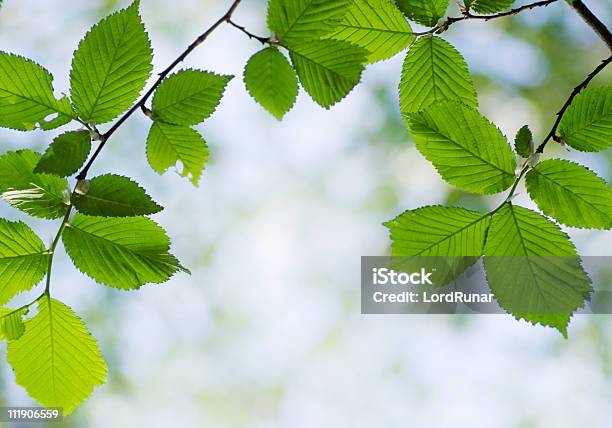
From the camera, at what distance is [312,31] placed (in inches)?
19.3

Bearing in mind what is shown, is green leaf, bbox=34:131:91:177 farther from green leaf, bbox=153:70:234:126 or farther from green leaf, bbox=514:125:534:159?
green leaf, bbox=514:125:534:159

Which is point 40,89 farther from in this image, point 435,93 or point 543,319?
point 543,319

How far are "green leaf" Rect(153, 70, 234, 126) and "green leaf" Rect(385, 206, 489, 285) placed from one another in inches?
7.2

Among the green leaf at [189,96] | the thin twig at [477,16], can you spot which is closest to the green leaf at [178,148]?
the green leaf at [189,96]

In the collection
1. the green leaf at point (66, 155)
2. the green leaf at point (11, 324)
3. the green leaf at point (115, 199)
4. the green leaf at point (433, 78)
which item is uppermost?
the green leaf at point (433, 78)

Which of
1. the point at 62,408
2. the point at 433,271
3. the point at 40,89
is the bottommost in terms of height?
the point at 62,408

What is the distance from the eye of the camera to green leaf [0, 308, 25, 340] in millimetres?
525

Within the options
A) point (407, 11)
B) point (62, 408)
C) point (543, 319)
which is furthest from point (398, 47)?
point (62, 408)

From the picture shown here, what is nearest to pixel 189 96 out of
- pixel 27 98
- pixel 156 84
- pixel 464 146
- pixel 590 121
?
pixel 156 84

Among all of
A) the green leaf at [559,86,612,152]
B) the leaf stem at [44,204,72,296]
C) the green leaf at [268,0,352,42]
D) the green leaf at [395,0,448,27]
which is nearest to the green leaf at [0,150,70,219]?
the leaf stem at [44,204,72,296]

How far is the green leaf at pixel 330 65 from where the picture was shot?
0.49 m

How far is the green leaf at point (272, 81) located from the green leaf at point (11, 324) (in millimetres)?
278

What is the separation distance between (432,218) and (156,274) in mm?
235

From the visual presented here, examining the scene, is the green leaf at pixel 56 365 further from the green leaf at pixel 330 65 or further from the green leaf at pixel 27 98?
the green leaf at pixel 330 65
